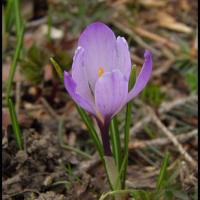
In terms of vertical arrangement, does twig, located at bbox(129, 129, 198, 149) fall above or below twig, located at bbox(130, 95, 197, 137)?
below

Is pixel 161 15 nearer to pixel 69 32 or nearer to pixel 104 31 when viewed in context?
pixel 69 32

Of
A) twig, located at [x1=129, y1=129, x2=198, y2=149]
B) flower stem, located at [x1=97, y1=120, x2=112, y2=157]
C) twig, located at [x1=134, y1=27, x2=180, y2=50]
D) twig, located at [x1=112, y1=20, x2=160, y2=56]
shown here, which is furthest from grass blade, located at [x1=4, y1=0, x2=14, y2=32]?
flower stem, located at [x1=97, y1=120, x2=112, y2=157]

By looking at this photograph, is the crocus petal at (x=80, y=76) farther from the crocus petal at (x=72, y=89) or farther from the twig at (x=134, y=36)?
the twig at (x=134, y=36)

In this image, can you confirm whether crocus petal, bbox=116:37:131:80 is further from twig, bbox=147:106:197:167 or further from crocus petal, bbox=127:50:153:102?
twig, bbox=147:106:197:167

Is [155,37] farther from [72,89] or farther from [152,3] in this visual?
[72,89]

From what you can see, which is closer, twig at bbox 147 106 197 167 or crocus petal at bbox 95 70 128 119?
crocus petal at bbox 95 70 128 119
